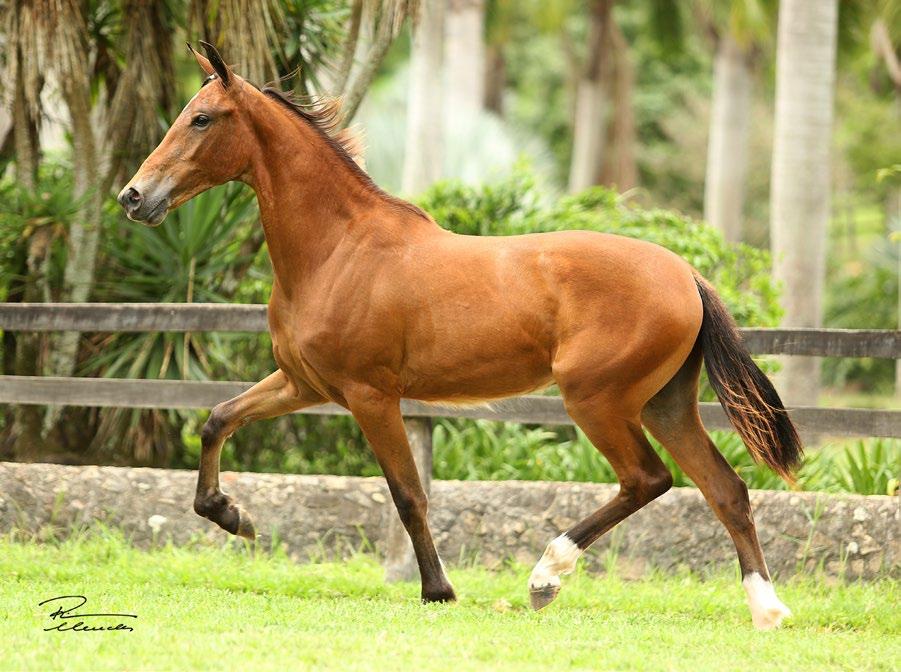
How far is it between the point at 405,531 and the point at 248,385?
1317 mm

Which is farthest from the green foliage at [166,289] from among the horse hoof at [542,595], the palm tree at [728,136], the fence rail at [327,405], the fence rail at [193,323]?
the palm tree at [728,136]

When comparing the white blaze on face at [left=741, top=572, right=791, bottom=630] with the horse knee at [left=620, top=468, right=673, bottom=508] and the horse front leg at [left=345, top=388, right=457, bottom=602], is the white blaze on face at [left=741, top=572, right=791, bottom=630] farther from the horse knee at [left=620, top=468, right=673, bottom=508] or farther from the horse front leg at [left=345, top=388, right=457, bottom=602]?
the horse front leg at [left=345, top=388, right=457, bottom=602]

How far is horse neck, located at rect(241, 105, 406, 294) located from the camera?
19.9 ft

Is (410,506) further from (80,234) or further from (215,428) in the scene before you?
(80,234)

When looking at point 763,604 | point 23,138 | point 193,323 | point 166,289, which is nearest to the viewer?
point 763,604

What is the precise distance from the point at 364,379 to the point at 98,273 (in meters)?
4.02

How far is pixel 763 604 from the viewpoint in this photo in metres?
5.61

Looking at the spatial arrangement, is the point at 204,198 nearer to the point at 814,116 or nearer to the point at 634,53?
the point at 814,116

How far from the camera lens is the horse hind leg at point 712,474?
565cm

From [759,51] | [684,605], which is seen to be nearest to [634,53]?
[759,51]

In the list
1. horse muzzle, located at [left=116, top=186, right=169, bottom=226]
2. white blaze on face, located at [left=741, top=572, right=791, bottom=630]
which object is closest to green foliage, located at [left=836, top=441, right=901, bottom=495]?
white blaze on face, located at [left=741, top=572, right=791, bottom=630]

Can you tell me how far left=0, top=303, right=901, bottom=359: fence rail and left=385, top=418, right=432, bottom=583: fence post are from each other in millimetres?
1176

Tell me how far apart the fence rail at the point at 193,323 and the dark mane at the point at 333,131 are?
1.50 metres

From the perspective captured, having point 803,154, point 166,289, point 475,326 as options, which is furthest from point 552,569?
point 803,154
